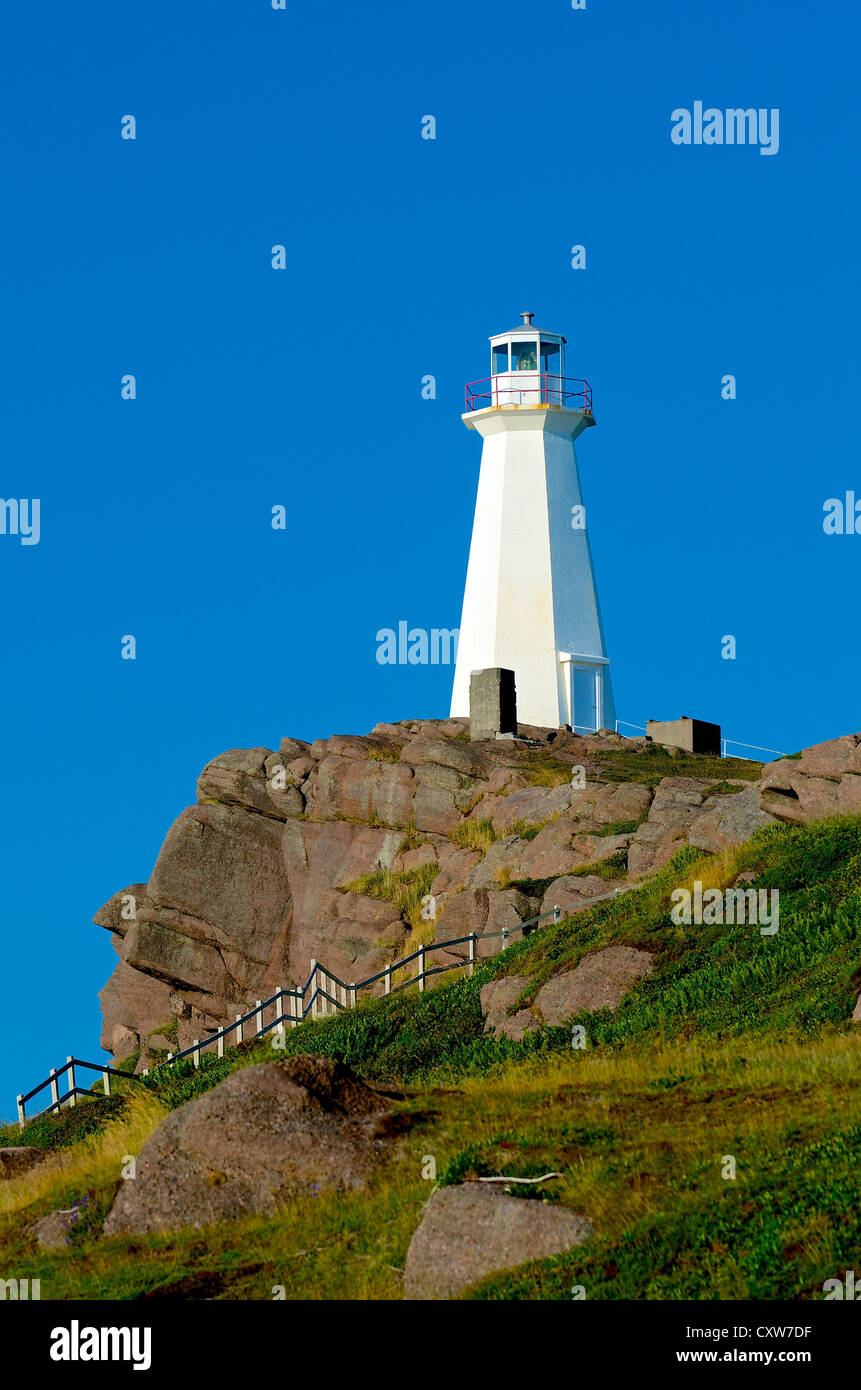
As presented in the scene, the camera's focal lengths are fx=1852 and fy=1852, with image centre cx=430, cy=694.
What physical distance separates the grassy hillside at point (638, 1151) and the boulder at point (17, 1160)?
57cm

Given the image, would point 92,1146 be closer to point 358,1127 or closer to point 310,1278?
point 358,1127

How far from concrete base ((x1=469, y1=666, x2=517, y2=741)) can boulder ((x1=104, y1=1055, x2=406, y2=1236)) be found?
101 feet

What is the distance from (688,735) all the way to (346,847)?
1122cm

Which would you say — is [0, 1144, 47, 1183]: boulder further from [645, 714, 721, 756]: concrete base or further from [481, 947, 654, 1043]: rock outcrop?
[645, 714, 721, 756]: concrete base

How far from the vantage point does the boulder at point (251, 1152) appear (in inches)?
587

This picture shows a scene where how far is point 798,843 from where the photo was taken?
27.4 m

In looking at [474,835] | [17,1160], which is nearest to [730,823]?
[474,835]

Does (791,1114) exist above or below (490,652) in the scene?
below

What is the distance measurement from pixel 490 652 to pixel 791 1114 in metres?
39.1

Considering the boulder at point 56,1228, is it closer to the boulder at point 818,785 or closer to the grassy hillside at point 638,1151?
the grassy hillside at point 638,1151

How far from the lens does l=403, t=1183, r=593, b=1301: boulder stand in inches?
485

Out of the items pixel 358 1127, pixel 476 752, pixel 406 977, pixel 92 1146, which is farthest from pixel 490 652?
pixel 358 1127

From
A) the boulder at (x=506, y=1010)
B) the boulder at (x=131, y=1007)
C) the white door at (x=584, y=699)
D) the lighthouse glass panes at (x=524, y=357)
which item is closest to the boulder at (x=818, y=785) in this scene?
the boulder at (x=506, y=1010)

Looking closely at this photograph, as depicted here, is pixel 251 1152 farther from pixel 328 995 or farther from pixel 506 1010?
pixel 328 995
